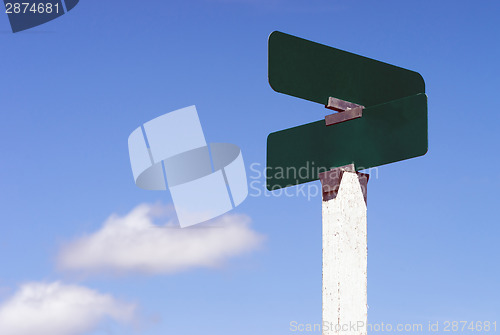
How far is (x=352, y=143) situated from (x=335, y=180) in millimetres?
221

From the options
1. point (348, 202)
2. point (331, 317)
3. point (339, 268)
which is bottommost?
point (331, 317)

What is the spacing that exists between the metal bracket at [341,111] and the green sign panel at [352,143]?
0.03 metres

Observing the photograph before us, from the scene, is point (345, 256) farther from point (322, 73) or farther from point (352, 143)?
point (322, 73)

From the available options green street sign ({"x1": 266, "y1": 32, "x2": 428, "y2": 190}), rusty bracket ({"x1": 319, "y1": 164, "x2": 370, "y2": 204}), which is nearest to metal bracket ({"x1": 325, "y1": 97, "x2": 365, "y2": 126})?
green street sign ({"x1": 266, "y1": 32, "x2": 428, "y2": 190})

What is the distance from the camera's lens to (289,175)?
3.47 meters

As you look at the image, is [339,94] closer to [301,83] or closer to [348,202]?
[301,83]

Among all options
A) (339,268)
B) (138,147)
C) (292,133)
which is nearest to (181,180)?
(138,147)

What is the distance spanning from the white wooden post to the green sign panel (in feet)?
0.37

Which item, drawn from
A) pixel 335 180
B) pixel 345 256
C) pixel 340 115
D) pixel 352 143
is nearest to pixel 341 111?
pixel 340 115

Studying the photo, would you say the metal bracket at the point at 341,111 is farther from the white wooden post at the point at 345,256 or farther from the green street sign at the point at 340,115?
the white wooden post at the point at 345,256

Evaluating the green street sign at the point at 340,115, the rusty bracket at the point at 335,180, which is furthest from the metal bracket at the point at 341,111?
the rusty bracket at the point at 335,180

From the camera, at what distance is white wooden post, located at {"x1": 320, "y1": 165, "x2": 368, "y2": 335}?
3.05 m

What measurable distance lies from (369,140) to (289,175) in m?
0.52

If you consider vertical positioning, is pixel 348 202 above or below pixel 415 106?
below
